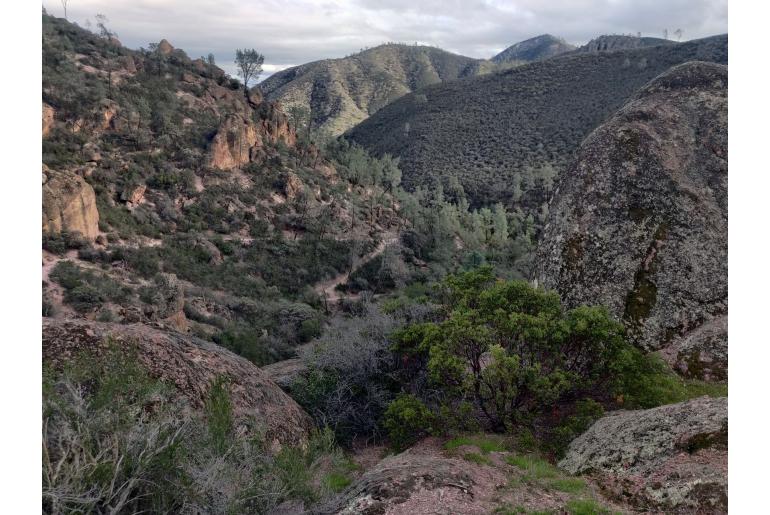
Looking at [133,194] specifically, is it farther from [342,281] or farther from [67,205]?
[342,281]

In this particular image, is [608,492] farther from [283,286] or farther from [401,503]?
[283,286]

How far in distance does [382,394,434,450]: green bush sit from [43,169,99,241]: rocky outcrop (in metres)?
20.3

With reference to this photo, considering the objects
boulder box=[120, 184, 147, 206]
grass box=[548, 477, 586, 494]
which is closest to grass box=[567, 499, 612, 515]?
grass box=[548, 477, 586, 494]

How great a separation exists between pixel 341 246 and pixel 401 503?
104 ft

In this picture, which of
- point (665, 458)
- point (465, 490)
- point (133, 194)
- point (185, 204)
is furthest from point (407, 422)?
point (185, 204)

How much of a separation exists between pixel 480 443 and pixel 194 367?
5.02 meters

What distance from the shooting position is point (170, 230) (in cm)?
2947

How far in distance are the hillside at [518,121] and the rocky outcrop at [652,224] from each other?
4025 centimetres

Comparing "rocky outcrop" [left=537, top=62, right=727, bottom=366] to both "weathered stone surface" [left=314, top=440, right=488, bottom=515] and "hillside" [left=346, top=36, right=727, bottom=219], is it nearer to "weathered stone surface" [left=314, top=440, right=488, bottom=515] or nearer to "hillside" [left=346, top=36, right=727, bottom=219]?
"weathered stone surface" [left=314, top=440, right=488, bottom=515]

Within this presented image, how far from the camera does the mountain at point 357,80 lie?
365 ft

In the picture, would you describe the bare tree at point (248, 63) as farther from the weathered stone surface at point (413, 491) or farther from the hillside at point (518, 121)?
the weathered stone surface at point (413, 491)

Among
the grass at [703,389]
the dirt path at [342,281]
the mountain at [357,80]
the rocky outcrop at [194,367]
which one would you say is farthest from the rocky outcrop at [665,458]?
the mountain at [357,80]

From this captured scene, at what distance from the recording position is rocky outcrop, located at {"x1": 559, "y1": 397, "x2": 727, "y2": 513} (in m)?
5.67

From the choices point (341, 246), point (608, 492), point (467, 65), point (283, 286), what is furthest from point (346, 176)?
point (467, 65)
